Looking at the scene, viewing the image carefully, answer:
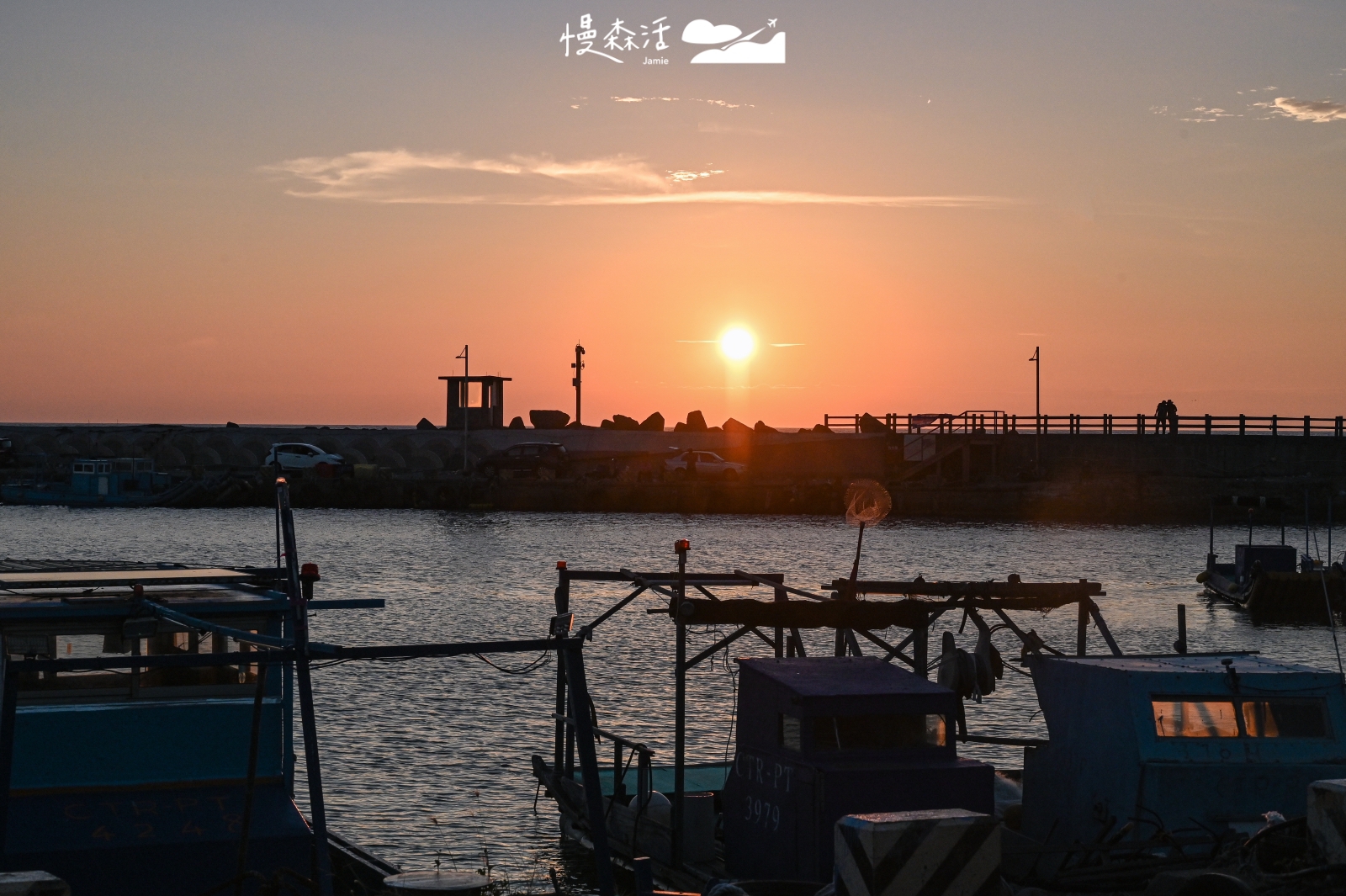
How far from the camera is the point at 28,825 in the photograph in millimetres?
12688

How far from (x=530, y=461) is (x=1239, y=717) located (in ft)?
318

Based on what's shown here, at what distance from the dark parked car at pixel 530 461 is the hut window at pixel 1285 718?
95705 mm

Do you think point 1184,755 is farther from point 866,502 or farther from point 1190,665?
point 866,502

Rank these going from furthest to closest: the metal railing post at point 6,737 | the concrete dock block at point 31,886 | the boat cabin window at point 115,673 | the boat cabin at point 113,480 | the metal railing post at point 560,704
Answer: the boat cabin at point 113,480 → the metal railing post at point 560,704 → the boat cabin window at point 115,673 → the metal railing post at point 6,737 → the concrete dock block at point 31,886

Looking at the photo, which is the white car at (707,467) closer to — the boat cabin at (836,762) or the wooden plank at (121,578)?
the wooden plank at (121,578)

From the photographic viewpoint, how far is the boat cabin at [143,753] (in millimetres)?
12727

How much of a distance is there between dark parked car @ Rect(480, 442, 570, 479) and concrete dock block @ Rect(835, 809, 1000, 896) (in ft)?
329

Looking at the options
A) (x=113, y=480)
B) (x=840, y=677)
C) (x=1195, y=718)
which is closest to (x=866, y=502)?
(x=840, y=677)

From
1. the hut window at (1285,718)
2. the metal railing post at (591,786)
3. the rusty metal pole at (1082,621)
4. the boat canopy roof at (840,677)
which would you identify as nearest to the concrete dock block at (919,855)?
the metal railing post at (591,786)

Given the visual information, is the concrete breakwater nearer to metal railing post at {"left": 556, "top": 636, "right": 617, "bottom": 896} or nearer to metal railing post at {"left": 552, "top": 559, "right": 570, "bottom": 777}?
metal railing post at {"left": 552, "top": 559, "right": 570, "bottom": 777}

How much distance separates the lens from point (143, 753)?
43.2 ft

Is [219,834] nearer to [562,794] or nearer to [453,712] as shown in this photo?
[562,794]

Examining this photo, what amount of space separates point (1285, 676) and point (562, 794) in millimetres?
9758

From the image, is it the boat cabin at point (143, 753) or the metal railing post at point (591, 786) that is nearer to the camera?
the metal railing post at point (591, 786)
